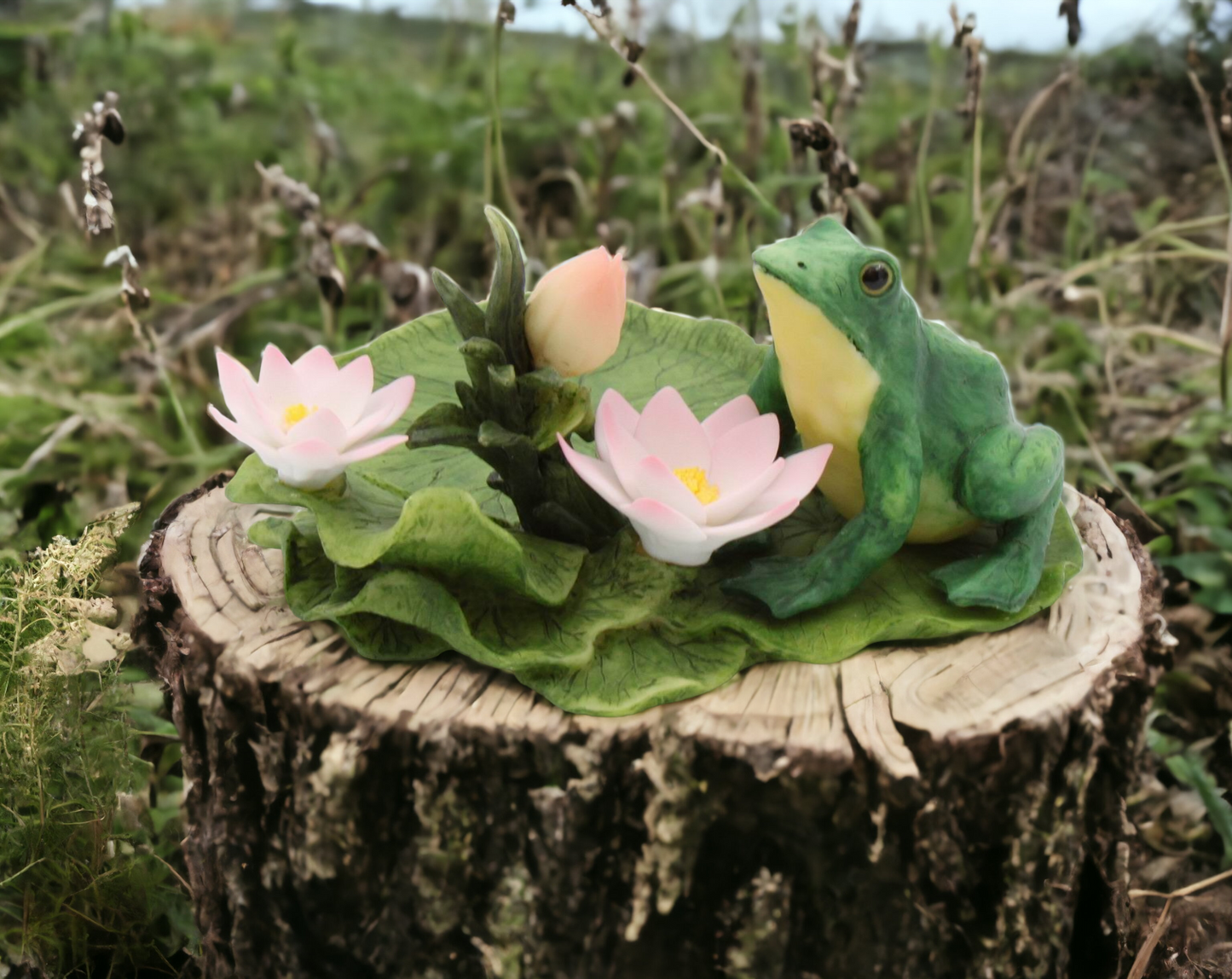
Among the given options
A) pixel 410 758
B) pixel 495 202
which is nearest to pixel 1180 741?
pixel 410 758

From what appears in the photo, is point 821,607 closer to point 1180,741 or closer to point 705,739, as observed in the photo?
point 705,739

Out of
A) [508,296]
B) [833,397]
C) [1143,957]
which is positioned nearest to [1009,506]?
[833,397]

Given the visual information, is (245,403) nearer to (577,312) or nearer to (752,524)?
(577,312)

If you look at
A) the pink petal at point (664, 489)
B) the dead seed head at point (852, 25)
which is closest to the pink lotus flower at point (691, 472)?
the pink petal at point (664, 489)

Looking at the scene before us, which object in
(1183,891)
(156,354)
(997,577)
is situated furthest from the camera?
(156,354)

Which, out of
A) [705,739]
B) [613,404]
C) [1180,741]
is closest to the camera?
[705,739]

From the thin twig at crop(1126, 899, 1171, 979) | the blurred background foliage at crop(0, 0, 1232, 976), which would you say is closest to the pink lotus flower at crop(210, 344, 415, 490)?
the blurred background foliage at crop(0, 0, 1232, 976)
